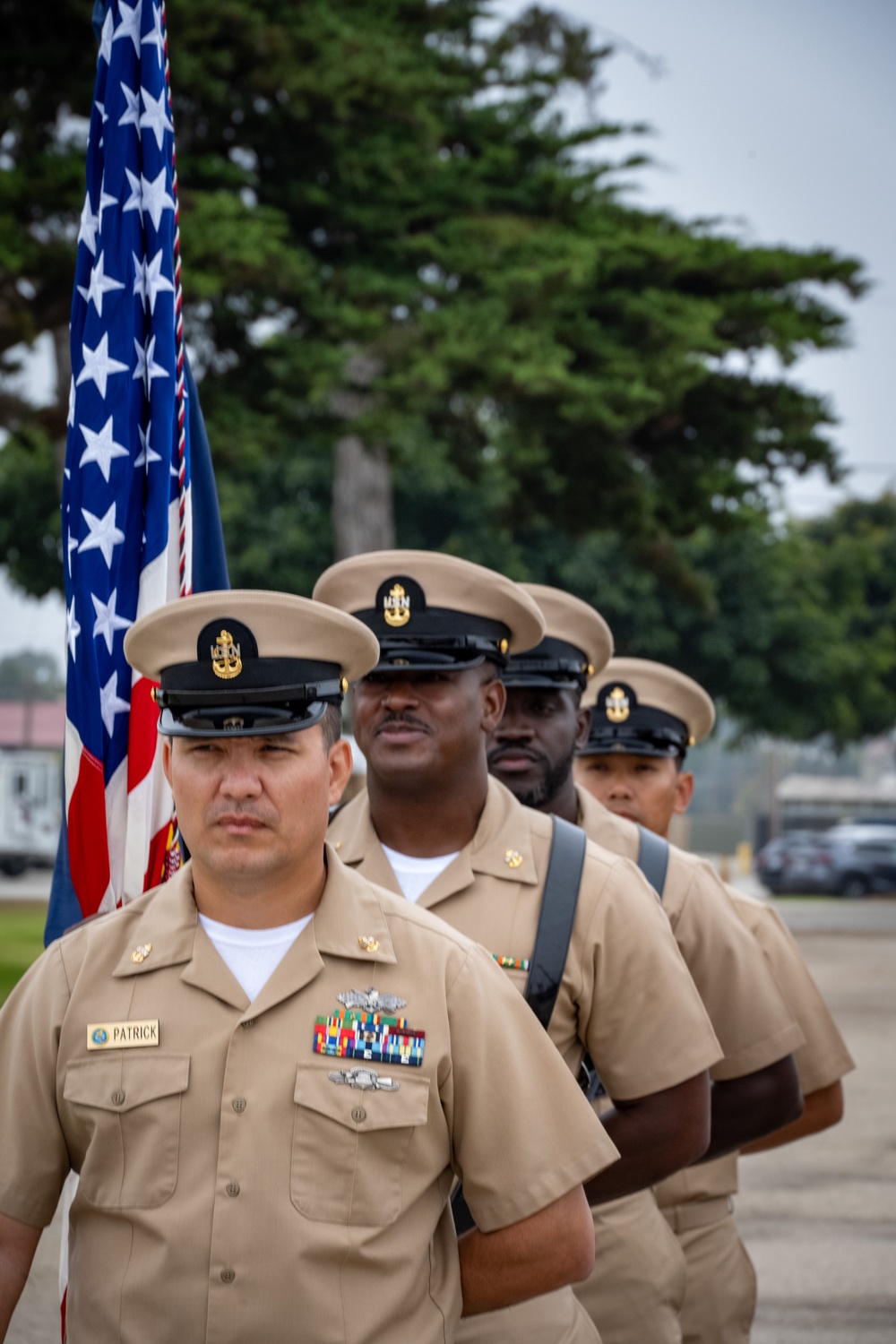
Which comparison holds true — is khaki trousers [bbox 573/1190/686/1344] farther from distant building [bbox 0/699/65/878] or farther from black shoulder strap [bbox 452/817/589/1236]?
distant building [bbox 0/699/65/878]

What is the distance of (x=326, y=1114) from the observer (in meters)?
2.16

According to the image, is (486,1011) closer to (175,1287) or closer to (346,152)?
(175,1287)

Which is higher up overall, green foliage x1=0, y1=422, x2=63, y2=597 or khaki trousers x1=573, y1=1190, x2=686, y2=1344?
green foliage x1=0, y1=422, x2=63, y2=597

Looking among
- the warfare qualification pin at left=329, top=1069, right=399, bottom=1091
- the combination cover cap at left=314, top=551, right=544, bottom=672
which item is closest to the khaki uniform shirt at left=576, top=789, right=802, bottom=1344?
the combination cover cap at left=314, top=551, right=544, bottom=672

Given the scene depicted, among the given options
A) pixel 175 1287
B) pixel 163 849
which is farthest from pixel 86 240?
pixel 175 1287

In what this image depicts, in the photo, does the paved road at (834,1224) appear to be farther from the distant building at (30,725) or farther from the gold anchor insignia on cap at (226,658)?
the distant building at (30,725)

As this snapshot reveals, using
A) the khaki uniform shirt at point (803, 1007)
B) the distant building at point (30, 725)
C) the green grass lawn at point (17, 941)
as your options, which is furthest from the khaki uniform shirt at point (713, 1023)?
the distant building at point (30, 725)

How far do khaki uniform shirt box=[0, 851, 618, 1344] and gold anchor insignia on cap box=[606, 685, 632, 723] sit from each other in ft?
6.96

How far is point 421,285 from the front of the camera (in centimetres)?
1469

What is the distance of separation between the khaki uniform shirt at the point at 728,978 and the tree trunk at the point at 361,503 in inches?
517

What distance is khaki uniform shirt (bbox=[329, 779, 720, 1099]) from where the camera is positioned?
2787mm

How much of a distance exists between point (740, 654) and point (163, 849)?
24.6 m

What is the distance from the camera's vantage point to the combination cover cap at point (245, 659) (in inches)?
91.4

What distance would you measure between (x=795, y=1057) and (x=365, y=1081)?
2.03 metres
